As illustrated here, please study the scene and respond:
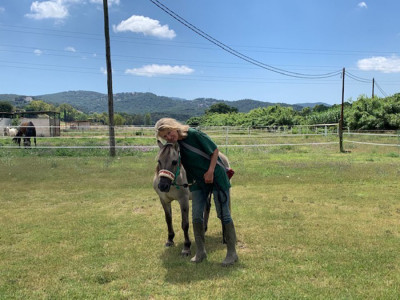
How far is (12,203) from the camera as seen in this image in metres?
6.92

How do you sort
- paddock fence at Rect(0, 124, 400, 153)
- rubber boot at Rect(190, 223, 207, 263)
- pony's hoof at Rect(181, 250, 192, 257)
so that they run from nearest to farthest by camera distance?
rubber boot at Rect(190, 223, 207, 263)
pony's hoof at Rect(181, 250, 192, 257)
paddock fence at Rect(0, 124, 400, 153)

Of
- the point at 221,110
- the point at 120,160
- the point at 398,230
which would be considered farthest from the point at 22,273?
the point at 221,110

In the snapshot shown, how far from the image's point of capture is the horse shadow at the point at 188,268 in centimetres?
352

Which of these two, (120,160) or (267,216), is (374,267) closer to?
(267,216)

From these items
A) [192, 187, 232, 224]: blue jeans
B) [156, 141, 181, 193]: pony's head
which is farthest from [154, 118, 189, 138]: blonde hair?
[192, 187, 232, 224]: blue jeans

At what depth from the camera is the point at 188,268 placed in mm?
3771

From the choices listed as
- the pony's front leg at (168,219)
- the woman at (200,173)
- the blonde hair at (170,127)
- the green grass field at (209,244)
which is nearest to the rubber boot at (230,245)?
the woman at (200,173)

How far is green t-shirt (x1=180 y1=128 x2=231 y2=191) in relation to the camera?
142 inches

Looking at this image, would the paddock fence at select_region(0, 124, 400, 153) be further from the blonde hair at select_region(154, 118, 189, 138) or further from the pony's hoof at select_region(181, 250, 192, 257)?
the blonde hair at select_region(154, 118, 189, 138)

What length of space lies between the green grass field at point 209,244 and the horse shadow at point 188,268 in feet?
0.04

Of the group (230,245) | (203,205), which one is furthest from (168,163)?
(230,245)

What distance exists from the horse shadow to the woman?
10 centimetres

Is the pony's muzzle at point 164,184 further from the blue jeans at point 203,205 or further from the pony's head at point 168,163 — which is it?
the blue jeans at point 203,205

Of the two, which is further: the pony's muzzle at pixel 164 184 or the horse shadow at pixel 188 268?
the horse shadow at pixel 188 268
